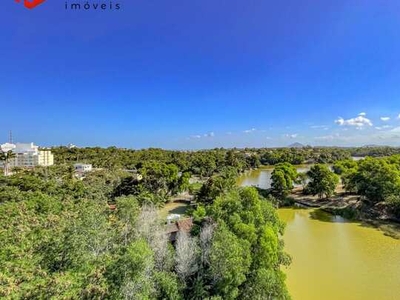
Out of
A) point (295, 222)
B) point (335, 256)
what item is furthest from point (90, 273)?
point (295, 222)

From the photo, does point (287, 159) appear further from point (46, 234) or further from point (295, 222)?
point (46, 234)

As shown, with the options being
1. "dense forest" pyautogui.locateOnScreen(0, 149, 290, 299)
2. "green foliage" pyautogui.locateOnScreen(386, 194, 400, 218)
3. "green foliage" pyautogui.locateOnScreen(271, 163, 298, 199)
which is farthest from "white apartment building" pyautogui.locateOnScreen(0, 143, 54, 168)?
"green foliage" pyautogui.locateOnScreen(386, 194, 400, 218)

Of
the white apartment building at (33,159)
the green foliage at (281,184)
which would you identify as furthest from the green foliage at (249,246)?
the white apartment building at (33,159)

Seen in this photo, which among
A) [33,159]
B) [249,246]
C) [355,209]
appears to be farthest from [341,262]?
[33,159]

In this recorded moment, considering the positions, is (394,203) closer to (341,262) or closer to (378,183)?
(378,183)

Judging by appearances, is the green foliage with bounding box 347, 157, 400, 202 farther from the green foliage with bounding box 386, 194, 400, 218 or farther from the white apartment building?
the white apartment building
